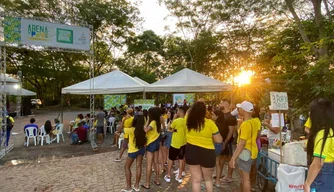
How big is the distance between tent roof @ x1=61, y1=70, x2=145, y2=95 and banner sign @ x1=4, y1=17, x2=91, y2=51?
1.99m

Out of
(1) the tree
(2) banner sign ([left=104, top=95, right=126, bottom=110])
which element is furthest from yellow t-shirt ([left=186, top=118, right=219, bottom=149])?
(1) the tree

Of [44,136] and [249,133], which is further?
[44,136]

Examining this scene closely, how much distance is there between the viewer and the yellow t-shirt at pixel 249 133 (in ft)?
10.4

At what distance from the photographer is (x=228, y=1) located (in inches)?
723

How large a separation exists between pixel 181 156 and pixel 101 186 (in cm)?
184

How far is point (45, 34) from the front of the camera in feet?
27.7

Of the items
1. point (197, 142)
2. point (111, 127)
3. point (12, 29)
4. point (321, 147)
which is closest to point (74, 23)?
point (111, 127)

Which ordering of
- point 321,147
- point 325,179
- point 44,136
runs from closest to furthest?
point 321,147 < point 325,179 < point 44,136

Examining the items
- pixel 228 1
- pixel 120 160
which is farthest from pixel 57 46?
pixel 228 1

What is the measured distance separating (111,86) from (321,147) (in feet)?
31.1

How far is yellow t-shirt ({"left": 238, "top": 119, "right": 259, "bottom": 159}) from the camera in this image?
317 cm

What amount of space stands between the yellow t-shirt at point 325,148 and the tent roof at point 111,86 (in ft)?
28.4

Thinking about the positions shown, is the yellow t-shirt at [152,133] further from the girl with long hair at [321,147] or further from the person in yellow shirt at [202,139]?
the girl with long hair at [321,147]

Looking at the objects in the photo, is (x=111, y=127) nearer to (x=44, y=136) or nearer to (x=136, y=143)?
(x=44, y=136)
